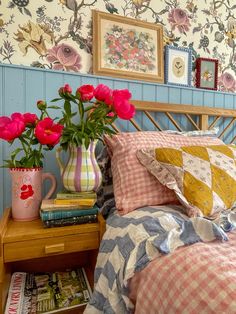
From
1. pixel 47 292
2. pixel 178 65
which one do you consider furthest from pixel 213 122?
pixel 47 292

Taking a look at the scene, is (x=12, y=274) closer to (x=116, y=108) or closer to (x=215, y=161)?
(x=116, y=108)

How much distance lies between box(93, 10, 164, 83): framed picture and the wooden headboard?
0.20 m

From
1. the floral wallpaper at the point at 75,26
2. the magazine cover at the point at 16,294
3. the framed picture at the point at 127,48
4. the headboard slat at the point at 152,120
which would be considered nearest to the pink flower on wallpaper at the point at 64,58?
the floral wallpaper at the point at 75,26

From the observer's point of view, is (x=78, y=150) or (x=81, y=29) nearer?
(x=78, y=150)

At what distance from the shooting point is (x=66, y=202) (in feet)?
3.35

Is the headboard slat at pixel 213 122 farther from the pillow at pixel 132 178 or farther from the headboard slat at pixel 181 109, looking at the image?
the pillow at pixel 132 178

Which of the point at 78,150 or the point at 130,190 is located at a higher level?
the point at 78,150

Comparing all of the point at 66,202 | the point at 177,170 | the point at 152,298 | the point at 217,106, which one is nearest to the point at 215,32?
the point at 217,106

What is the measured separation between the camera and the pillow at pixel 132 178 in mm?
1032

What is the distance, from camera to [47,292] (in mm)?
1037

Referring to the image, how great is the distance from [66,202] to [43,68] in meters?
0.79

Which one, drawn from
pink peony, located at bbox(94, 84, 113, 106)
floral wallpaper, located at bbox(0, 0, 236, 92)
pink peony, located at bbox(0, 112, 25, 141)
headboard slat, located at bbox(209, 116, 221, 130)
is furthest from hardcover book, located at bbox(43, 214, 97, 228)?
headboard slat, located at bbox(209, 116, 221, 130)

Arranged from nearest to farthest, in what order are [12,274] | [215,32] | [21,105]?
[12,274], [21,105], [215,32]

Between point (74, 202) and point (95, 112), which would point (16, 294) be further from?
point (95, 112)
